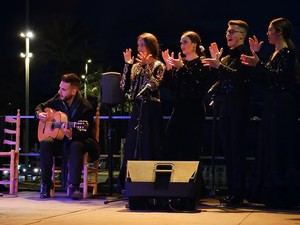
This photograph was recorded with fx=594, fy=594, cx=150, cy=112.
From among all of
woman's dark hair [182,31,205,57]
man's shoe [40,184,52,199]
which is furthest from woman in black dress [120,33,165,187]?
man's shoe [40,184,52,199]

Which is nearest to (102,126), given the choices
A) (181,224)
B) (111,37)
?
(181,224)

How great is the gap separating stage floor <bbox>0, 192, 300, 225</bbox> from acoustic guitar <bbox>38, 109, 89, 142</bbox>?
0.72 meters

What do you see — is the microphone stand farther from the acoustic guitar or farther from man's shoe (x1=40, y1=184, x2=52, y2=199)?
man's shoe (x1=40, y1=184, x2=52, y2=199)

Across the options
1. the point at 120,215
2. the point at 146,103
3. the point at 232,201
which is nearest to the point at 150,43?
the point at 146,103

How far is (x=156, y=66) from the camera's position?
545 centimetres

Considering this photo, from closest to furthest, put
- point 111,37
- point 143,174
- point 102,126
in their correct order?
point 143,174, point 102,126, point 111,37

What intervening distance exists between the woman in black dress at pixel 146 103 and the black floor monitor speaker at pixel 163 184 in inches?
25.8

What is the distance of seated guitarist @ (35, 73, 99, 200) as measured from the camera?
5730mm

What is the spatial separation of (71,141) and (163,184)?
56.5 inches

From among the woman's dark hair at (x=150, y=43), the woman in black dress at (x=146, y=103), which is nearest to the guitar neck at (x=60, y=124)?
the woman in black dress at (x=146, y=103)

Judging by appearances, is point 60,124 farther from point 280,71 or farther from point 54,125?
point 280,71

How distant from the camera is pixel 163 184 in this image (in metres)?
4.73

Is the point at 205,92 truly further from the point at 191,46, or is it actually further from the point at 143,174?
the point at 143,174

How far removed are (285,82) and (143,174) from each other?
1.42 meters
